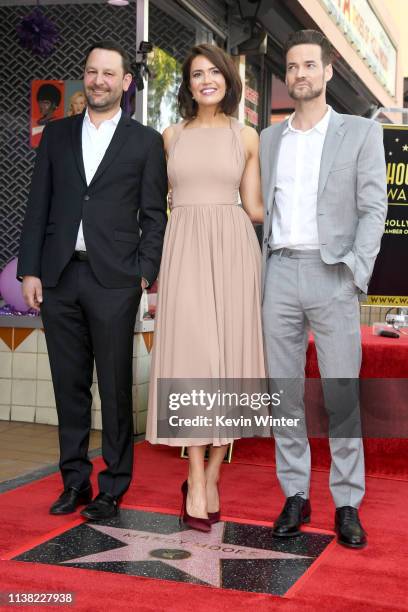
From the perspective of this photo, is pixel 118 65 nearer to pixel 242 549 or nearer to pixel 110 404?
pixel 110 404

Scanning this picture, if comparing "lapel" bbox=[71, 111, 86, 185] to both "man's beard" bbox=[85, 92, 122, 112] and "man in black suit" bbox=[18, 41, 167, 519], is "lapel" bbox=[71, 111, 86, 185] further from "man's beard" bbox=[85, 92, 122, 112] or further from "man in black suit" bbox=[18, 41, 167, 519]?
"man's beard" bbox=[85, 92, 122, 112]

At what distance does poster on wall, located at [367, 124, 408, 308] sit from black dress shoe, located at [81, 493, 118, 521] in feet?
6.86

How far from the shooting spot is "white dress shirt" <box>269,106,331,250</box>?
118 inches

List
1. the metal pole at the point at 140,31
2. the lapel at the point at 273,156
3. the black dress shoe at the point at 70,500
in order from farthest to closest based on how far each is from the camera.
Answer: the metal pole at the point at 140,31
the black dress shoe at the point at 70,500
the lapel at the point at 273,156

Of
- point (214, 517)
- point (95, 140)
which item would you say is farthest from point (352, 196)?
point (214, 517)

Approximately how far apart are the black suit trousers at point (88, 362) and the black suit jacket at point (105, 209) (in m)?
0.06

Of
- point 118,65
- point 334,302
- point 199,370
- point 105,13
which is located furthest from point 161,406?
point 105,13

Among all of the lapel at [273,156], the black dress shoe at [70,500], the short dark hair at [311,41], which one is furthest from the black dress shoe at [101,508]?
the short dark hair at [311,41]

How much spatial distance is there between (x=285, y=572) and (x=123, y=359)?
40.4 inches

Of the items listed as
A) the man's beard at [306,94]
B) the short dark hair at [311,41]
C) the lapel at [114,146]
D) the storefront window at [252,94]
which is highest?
the storefront window at [252,94]

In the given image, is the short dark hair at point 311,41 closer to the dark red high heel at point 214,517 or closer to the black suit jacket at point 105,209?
the black suit jacket at point 105,209

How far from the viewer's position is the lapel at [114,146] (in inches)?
125

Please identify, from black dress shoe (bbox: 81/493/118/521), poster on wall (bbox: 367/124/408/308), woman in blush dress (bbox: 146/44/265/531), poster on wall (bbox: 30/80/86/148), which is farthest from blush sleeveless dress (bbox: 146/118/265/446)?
poster on wall (bbox: 30/80/86/148)

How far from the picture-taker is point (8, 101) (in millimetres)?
6043
